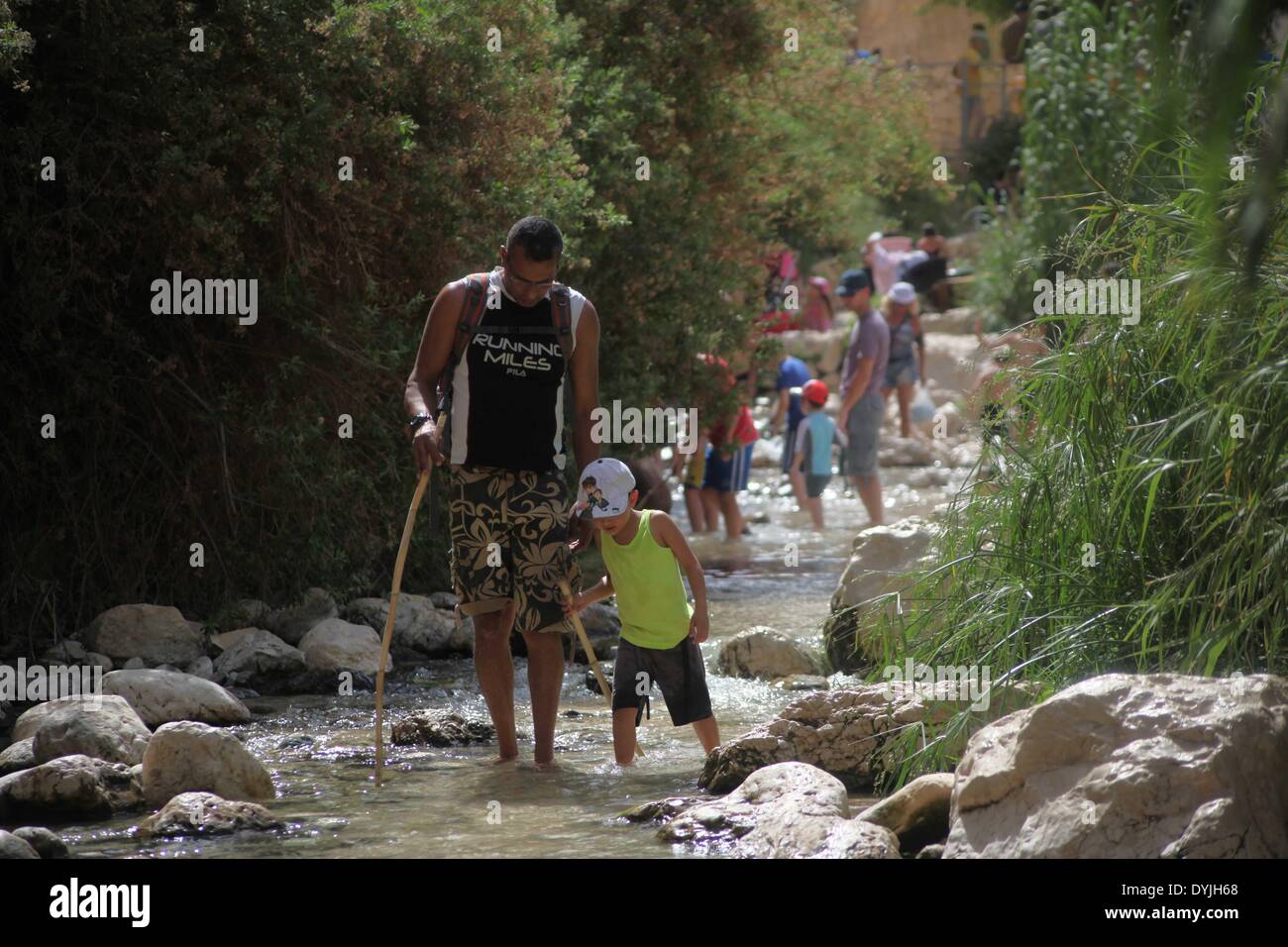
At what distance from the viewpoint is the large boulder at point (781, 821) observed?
430cm

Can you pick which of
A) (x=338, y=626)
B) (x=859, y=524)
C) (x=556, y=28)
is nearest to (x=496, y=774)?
(x=338, y=626)

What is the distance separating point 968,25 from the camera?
37.9m

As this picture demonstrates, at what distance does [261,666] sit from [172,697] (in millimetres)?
1060

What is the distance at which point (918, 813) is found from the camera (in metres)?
4.59

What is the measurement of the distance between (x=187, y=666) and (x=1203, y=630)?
4.83m

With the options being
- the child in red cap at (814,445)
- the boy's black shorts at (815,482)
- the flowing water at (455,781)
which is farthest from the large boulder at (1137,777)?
the boy's black shorts at (815,482)

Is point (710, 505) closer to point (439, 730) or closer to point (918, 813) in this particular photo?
point (439, 730)

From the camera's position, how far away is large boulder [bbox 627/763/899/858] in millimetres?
4297

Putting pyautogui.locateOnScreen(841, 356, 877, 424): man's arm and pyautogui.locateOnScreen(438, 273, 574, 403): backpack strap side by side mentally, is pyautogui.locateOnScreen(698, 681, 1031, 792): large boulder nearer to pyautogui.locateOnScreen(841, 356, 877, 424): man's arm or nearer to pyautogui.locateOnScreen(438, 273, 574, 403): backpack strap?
pyautogui.locateOnScreen(438, 273, 574, 403): backpack strap

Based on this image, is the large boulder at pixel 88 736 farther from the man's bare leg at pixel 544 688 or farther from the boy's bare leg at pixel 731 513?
the boy's bare leg at pixel 731 513

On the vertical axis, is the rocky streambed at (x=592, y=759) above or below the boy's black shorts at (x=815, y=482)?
below

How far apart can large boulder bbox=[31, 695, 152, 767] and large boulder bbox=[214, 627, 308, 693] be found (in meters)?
1.73

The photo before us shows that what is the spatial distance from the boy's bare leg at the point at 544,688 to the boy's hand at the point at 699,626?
50 centimetres

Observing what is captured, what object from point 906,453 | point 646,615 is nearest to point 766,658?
point 646,615
